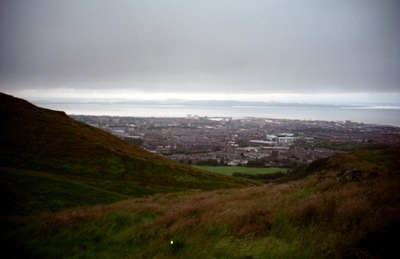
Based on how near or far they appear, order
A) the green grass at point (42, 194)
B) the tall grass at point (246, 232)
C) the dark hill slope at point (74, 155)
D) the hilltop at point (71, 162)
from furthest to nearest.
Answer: the dark hill slope at point (74, 155) < the hilltop at point (71, 162) < the green grass at point (42, 194) < the tall grass at point (246, 232)

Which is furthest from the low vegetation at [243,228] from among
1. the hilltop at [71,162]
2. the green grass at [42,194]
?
the hilltop at [71,162]

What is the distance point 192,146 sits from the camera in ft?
328

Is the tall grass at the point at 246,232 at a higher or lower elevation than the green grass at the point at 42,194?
higher

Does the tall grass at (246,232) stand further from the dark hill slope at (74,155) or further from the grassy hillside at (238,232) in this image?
the dark hill slope at (74,155)

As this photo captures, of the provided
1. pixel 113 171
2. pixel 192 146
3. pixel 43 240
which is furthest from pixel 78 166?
pixel 192 146

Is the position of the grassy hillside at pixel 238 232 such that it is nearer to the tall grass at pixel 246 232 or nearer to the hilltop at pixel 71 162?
the tall grass at pixel 246 232

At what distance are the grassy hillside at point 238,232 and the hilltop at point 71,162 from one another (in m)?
13.6

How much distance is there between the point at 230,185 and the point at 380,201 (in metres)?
30.5

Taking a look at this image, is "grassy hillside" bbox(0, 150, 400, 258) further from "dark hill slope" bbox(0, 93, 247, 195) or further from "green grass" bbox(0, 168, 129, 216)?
"dark hill slope" bbox(0, 93, 247, 195)

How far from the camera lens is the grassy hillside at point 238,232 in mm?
5680

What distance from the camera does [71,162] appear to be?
32.8 meters

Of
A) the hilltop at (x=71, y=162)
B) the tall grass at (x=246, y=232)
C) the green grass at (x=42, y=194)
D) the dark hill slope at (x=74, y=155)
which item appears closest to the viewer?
the tall grass at (x=246, y=232)

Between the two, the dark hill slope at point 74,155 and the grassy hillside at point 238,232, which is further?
the dark hill slope at point 74,155

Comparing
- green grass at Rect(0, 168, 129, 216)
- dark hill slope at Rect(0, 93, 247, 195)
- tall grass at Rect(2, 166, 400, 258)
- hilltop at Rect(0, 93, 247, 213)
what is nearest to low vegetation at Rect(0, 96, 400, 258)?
tall grass at Rect(2, 166, 400, 258)
